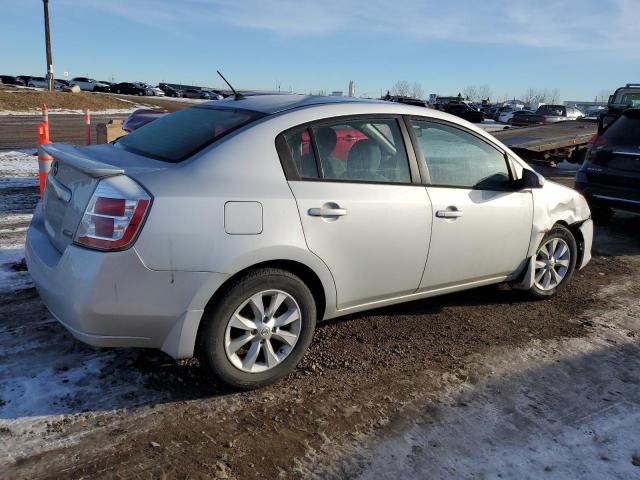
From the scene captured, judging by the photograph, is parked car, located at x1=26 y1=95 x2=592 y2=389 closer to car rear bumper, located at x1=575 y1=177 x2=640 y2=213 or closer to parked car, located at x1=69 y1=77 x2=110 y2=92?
car rear bumper, located at x1=575 y1=177 x2=640 y2=213

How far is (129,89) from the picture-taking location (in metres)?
64.0

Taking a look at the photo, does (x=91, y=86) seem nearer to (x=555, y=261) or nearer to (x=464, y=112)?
(x=464, y=112)

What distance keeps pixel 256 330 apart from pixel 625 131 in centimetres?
604

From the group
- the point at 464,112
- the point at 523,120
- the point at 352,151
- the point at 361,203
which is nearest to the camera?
the point at 361,203

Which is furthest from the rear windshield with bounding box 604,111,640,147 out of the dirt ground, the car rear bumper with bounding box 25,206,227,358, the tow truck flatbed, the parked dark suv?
the dirt ground

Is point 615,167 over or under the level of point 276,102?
under

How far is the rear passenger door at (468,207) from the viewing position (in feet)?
12.7

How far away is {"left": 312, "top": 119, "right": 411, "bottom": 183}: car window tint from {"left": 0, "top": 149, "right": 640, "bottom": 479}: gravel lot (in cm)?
121

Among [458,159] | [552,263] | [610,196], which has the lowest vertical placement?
[552,263]

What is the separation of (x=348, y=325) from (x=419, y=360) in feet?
2.22

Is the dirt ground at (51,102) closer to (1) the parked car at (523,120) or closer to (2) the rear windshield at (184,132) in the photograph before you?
(1) the parked car at (523,120)

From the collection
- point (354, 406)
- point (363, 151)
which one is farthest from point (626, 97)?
point (354, 406)

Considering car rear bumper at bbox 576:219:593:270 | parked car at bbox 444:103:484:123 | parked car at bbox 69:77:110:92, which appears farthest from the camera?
parked car at bbox 69:77:110:92

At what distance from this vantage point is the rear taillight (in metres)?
2.78
